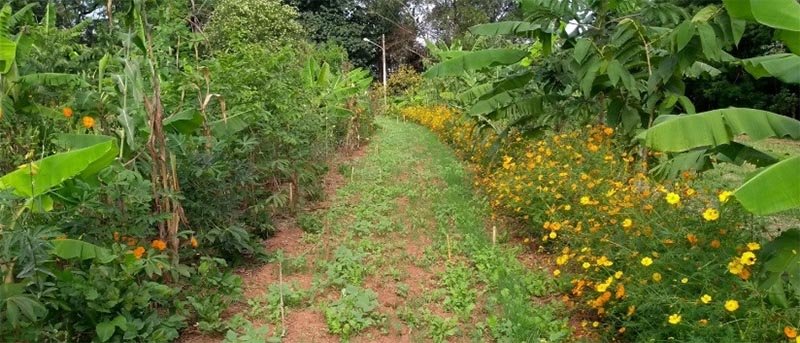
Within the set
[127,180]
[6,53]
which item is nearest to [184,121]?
[127,180]

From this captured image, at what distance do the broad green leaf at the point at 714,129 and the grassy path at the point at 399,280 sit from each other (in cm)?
123

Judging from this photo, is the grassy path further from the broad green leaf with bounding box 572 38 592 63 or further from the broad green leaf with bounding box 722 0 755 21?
the broad green leaf with bounding box 722 0 755 21

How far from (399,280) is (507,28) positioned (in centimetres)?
334

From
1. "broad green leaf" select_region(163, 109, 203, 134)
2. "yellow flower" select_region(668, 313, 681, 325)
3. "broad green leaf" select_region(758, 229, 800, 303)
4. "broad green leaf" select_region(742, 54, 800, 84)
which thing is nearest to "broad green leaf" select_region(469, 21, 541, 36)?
"broad green leaf" select_region(742, 54, 800, 84)

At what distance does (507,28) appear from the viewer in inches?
245

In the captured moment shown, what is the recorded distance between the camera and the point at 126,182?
10.6 ft

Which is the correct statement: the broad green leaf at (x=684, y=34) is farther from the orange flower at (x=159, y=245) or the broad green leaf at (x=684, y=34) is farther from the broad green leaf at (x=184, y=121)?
the orange flower at (x=159, y=245)

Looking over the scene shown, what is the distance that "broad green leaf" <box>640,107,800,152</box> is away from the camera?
3.06 meters

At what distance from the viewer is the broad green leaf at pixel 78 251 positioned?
2.83 metres

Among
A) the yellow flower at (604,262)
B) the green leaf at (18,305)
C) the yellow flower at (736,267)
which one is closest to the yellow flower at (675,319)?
the yellow flower at (736,267)

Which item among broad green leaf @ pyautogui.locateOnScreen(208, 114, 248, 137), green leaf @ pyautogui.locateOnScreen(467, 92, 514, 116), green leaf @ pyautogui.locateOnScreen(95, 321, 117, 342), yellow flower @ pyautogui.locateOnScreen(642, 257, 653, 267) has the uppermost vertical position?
broad green leaf @ pyautogui.locateOnScreen(208, 114, 248, 137)

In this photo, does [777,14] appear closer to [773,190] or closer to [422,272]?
[773,190]

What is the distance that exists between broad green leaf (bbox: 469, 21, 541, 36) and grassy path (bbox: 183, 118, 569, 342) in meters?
1.92

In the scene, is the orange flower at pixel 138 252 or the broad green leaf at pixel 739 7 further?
the orange flower at pixel 138 252
